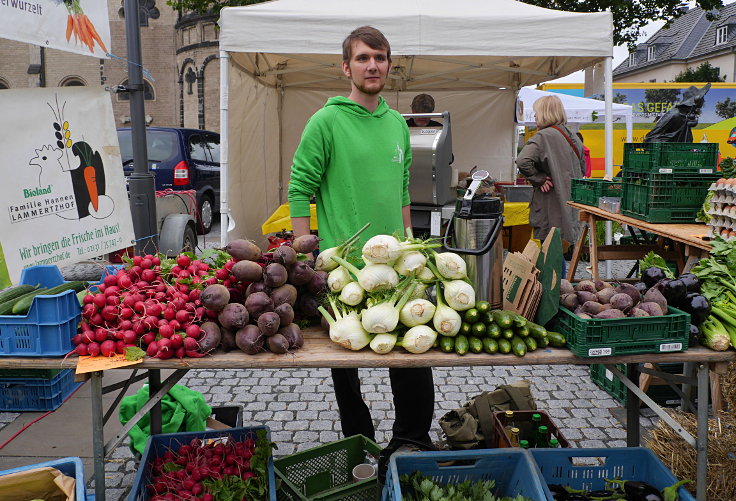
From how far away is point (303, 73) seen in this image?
8875 millimetres

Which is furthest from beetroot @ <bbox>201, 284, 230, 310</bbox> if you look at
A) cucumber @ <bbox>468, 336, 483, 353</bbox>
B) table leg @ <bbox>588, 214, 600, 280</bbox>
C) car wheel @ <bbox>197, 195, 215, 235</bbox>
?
car wheel @ <bbox>197, 195, 215, 235</bbox>

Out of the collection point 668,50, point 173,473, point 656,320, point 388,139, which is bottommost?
point 173,473

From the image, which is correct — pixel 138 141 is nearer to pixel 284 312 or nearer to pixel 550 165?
pixel 550 165

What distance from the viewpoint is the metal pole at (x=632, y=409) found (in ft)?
9.47

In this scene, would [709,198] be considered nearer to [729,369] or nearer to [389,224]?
[729,369]

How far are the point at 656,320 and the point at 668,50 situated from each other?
57.0 meters

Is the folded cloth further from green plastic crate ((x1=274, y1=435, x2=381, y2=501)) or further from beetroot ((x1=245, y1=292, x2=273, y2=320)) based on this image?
beetroot ((x1=245, y1=292, x2=273, y2=320))

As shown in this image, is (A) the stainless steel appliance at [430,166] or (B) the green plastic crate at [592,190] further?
(A) the stainless steel appliance at [430,166]

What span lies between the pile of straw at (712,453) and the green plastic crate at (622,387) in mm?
701

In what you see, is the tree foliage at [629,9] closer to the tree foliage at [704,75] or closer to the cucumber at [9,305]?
the cucumber at [9,305]

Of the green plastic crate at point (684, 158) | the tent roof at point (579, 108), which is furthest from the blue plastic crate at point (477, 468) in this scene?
the tent roof at point (579, 108)

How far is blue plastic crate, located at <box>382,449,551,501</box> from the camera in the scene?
251 cm

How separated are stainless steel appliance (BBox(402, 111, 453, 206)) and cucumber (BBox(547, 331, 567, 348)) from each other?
15.2 ft

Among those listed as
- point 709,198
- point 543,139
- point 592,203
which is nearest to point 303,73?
point 543,139
